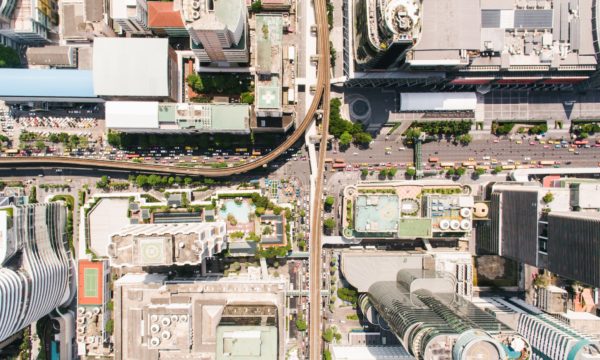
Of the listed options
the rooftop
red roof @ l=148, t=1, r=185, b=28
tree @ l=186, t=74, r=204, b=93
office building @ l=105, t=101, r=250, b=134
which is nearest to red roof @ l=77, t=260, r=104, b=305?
office building @ l=105, t=101, r=250, b=134

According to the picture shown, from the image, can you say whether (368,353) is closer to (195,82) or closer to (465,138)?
(465,138)

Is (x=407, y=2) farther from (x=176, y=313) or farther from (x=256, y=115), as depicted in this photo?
(x=176, y=313)

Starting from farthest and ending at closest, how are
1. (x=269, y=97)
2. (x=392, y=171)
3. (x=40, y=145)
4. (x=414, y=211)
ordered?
(x=392, y=171) → (x=40, y=145) → (x=414, y=211) → (x=269, y=97)

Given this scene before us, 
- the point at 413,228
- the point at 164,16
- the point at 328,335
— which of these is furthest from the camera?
the point at 328,335

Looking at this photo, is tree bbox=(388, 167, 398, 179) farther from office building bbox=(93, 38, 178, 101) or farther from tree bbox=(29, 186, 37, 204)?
tree bbox=(29, 186, 37, 204)

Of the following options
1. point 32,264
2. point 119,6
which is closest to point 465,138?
point 119,6

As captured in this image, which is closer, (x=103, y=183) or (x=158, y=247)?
(x=158, y=247)
